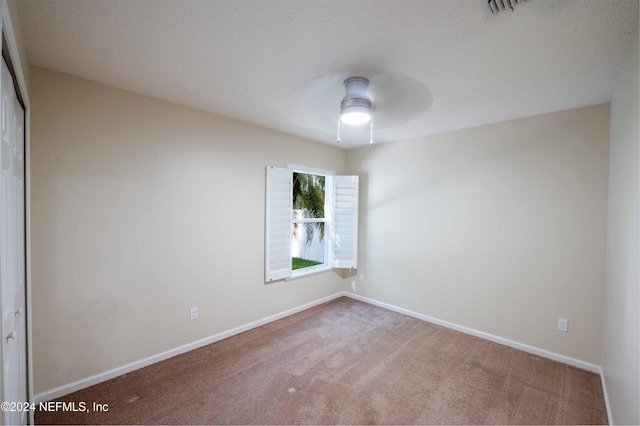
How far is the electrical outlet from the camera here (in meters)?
2.57

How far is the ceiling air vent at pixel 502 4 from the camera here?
1269mm

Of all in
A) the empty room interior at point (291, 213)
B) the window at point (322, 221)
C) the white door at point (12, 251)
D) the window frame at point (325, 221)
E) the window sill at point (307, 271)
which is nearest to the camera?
the white door at point (12, 251)

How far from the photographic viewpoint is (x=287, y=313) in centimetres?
360

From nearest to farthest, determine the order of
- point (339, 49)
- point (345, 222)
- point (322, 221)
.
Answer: point (339, 49) < point (345, 222) < point (322, 221)

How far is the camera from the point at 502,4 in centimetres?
129

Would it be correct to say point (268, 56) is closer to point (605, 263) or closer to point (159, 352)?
point (159, 352)

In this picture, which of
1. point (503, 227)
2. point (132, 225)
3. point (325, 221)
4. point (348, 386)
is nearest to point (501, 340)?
point (503, 227)

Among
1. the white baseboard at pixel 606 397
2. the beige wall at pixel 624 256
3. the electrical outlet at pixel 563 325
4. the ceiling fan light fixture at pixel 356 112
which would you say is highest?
the ceiling fan light fixture at pixel 356 112

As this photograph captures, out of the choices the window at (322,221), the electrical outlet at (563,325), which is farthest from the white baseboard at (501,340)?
the window at (322,221)

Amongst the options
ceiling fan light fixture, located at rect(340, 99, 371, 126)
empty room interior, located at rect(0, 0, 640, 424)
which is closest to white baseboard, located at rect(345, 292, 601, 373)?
empty room interior, located at rect(0, 0, 640, 424)

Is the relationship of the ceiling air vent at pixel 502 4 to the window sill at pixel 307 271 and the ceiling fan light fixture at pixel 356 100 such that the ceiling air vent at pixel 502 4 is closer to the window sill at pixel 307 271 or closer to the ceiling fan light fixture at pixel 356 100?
the ceiling fan light fixture at pixel 356 100

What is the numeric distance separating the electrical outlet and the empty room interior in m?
0.02

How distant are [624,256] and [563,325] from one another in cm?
128

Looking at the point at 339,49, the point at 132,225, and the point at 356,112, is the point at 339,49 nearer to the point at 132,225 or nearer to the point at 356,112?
the point at 356,112
